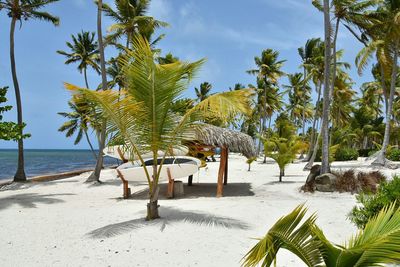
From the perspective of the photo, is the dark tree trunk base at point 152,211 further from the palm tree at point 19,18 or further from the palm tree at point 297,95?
the palm tree at point 297,95

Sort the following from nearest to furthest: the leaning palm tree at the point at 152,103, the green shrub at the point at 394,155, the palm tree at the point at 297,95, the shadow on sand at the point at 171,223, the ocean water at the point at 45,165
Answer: the shadow on sand at the point at 171,223 → the leaning palm tree at the point at 152,103 → the green shrub at the point at 394,155 → the ocean water at the point at 45,165 → the palm tree at the point at 297,95

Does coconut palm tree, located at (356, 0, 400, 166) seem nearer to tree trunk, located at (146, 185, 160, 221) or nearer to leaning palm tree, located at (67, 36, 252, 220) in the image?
leaning palm tree, located at (67, 36, 252, 220)

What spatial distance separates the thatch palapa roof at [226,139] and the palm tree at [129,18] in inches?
479

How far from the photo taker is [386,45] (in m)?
20.3

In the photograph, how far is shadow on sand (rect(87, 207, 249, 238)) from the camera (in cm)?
643

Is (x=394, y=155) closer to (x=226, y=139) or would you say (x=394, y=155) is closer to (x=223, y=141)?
(x=226, y=139)

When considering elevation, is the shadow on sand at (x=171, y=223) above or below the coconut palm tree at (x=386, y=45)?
below

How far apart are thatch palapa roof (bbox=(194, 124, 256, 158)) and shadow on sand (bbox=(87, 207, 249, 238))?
3212 millimetres

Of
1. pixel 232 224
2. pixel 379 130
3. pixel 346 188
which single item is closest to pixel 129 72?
pixel 232 224

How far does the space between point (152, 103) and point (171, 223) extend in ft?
8.22

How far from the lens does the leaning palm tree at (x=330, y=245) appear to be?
94.3 inches

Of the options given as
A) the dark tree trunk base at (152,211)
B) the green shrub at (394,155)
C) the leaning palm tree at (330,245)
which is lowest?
the dark tree trunk base at (152,211)

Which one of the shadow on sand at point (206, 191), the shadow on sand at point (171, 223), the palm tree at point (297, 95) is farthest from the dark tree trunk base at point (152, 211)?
the palm tree at point (297, 95)

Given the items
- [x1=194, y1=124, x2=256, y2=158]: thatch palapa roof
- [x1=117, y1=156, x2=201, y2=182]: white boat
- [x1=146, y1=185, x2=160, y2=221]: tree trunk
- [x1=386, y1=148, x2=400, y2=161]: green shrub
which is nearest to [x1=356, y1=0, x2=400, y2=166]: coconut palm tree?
[x1=386, y1=148, x2=400, y2=161]: green shrub
